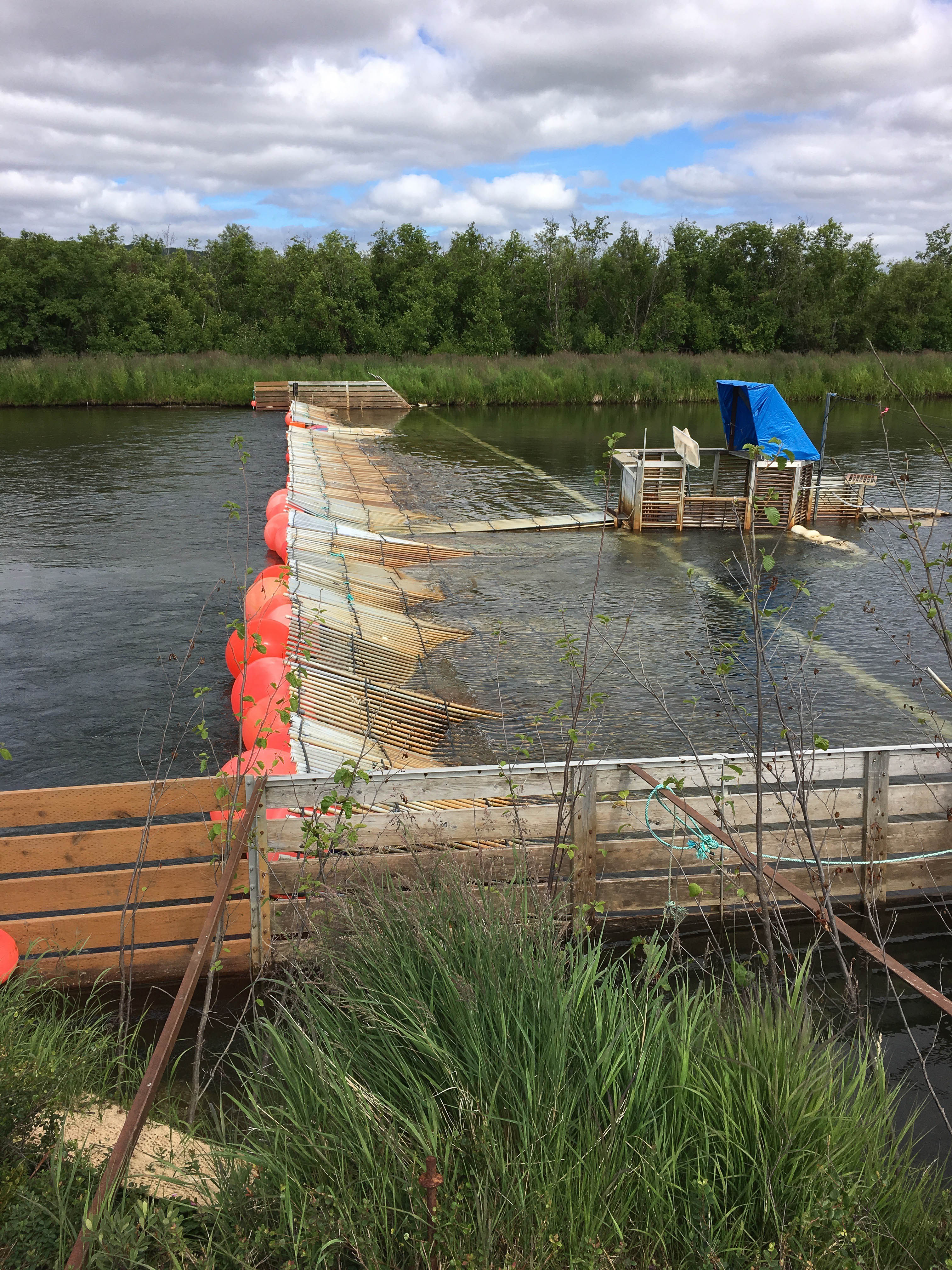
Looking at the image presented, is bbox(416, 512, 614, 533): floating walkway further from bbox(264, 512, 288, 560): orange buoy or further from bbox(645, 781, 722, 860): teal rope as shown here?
bbox(645, 781, 722, 860): teal rope

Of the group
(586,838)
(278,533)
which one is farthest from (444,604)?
(586,838)

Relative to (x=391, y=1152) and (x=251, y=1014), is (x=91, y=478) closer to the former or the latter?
(x=251, y=1014)

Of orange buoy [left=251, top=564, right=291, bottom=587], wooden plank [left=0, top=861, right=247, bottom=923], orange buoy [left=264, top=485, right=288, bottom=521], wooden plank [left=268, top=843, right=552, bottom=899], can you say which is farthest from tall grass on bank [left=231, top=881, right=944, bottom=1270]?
orange buoy [left=264, top=485, right=288, bottom=521]

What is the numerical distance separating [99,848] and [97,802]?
286mm

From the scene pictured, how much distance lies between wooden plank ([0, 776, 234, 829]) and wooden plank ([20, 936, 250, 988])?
83cm

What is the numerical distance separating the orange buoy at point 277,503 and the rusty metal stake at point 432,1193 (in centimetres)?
1663

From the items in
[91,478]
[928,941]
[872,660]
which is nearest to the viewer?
[928,941]

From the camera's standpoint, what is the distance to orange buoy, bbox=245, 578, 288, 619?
1187cm

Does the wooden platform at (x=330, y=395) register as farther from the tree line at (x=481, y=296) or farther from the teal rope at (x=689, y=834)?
the teal rope at (x=689, y=834)

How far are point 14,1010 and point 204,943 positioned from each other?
1425 millimetres

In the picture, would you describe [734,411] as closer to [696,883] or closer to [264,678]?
[264,678]

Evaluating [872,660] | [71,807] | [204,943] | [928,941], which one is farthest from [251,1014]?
[872,660]

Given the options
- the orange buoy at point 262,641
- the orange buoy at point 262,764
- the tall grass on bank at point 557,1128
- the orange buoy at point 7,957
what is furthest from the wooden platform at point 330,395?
the tall grass on bank at point 557,1128

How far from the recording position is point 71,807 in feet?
20.6
